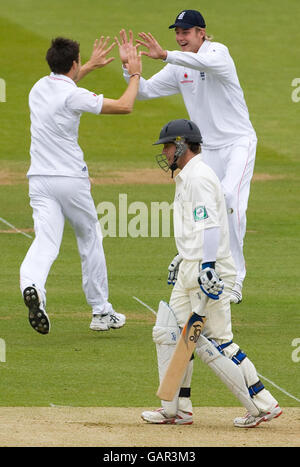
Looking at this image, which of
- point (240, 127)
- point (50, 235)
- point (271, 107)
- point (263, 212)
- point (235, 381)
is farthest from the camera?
point (271, 107)

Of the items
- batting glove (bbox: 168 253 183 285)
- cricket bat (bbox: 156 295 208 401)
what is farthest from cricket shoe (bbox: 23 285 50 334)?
cricket bat (bbox: 156 295 208 401)

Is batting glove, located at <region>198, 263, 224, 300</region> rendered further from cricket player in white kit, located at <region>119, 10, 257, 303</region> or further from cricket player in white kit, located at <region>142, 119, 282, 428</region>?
cricket player in white kit, located at <region>119, 10, 257, 303</region>

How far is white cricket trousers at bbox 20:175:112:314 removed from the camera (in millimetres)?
10719

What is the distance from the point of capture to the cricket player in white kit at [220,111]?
11969mm

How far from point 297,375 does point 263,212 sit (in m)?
10.8

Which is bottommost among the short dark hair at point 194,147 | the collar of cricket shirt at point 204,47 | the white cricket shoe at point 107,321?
the white cricket shoe at point 107,321

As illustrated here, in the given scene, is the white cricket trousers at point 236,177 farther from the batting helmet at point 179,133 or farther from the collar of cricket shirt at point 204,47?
the batting helmet at point 179,133

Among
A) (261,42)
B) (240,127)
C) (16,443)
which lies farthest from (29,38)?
(16,443)

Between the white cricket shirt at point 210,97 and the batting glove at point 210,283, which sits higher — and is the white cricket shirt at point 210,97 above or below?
above

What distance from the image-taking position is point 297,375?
1019cm

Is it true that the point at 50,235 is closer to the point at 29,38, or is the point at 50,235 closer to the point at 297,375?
the point at 297,375

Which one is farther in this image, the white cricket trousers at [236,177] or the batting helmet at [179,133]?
the white cricket trousers at [236,177]

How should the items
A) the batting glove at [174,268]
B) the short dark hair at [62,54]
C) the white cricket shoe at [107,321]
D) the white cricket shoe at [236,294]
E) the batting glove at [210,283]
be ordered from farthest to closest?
the white cricket shoe at [236,294], the white cricket shoe at [107,321], the short dark hair at [62,54], the batting glove at [174,268], the batting glove at [210,283]

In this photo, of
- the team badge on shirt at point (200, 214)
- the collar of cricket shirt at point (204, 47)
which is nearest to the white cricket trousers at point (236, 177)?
the collar of cricket shirt at point (204, 47)
